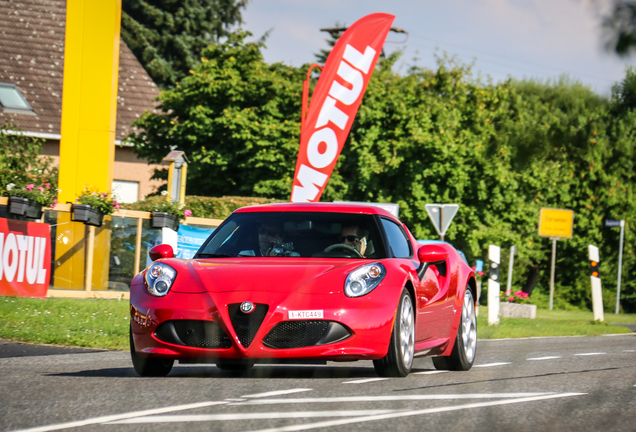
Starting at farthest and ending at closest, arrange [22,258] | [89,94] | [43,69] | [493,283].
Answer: [43,69]
[89,94]
[493,283]
[22,258]

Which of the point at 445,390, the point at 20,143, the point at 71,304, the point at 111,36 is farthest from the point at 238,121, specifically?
the point at 445,390

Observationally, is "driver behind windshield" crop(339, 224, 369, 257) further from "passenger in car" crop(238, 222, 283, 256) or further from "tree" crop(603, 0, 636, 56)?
"tree" crop(603, 0, 636, 56)

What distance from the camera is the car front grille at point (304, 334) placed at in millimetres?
6559

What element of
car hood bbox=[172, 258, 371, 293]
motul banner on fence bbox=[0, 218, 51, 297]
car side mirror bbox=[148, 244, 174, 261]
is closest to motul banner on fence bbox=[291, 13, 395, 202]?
motul banner on fence bbox=[0, 218, 51, 297]

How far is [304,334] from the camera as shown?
6.61 m

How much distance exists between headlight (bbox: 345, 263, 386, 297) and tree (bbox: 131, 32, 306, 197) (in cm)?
2824

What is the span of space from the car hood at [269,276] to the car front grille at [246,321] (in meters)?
0.15

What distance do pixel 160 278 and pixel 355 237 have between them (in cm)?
167

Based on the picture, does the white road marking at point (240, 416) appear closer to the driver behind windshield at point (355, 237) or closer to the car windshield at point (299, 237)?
the car windshield at point (299, 237)

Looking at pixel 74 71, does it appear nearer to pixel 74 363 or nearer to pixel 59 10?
pixel 74 363

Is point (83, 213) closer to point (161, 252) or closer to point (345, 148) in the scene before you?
point (161, 252)

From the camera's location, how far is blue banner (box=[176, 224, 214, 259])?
1966 centimetres

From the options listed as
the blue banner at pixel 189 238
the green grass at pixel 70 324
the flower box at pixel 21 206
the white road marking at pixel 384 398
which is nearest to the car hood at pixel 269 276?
the white road marking at pixel 384 398

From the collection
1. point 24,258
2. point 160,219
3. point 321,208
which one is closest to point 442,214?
point 160,219
